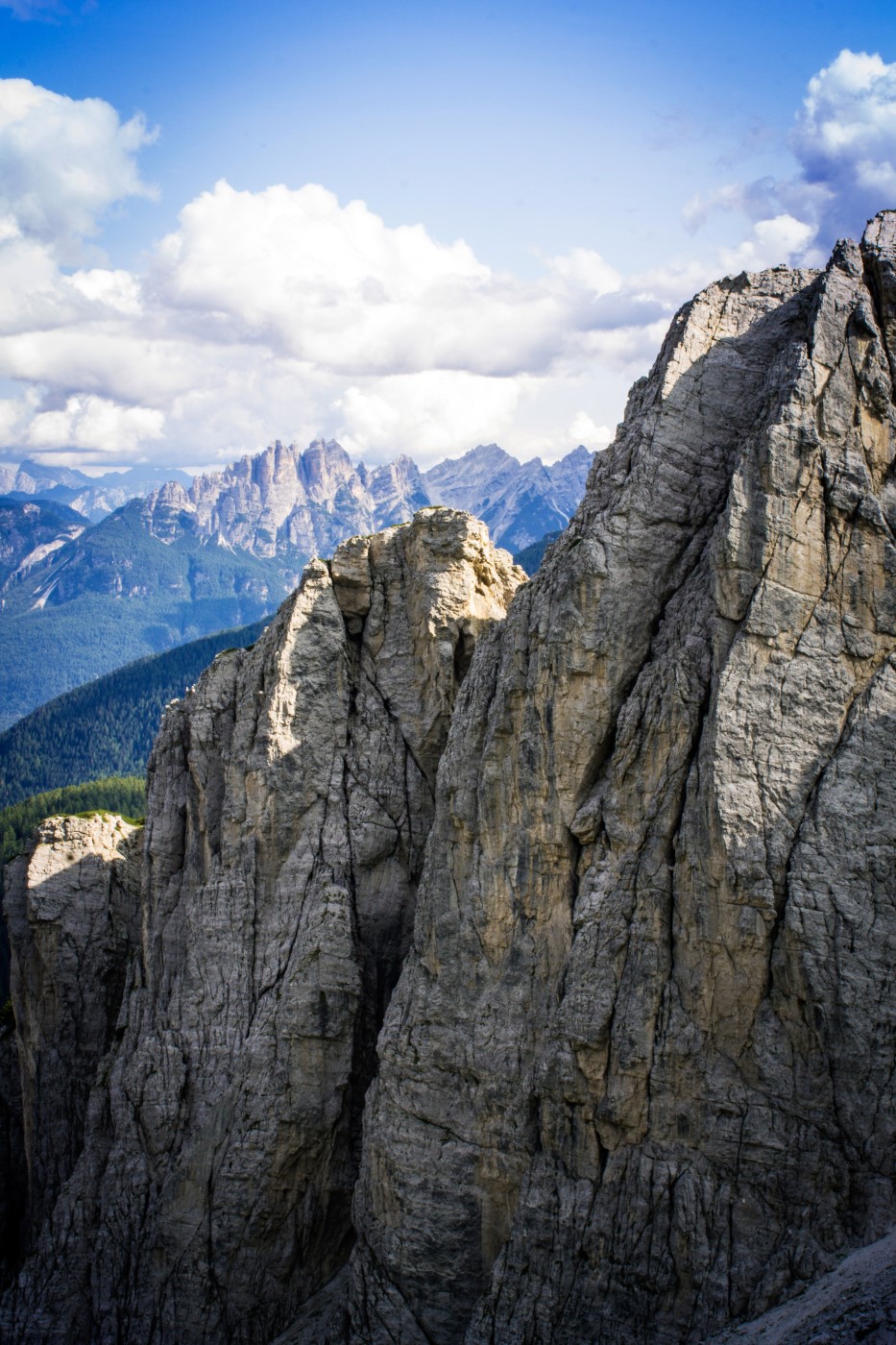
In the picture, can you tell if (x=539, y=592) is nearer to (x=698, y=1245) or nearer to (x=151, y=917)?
(x=698, y=1245)

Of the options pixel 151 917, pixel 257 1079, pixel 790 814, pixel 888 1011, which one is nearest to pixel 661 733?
pixel 790 814

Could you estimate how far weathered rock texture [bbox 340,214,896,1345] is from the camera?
27.2 metres

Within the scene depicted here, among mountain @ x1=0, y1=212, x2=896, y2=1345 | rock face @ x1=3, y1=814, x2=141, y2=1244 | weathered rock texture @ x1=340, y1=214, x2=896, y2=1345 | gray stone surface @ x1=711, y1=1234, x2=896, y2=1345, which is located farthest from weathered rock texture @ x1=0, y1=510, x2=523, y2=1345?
gray stone surface @ x1=711, y1=1234, x2=896, y2=1345

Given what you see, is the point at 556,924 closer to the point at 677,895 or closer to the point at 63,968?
the point at 677,895

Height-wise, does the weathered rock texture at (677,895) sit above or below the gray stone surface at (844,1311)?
above

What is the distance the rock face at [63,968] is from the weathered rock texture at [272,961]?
5925 mm

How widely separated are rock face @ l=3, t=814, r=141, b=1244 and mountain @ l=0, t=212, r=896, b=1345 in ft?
4.24

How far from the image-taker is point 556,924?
105ft

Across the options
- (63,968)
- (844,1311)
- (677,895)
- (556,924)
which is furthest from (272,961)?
(844,1311)

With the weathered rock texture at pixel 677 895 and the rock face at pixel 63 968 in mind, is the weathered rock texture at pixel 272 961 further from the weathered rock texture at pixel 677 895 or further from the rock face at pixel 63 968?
the rock face at pixel 63 968

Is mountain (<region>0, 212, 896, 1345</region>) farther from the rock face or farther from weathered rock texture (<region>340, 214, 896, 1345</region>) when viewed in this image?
the rock face

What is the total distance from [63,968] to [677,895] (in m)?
32.3

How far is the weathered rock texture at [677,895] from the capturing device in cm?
2716

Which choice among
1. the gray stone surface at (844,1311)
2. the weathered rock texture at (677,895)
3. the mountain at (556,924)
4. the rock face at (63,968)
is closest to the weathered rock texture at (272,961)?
the mountain at (556,924)
